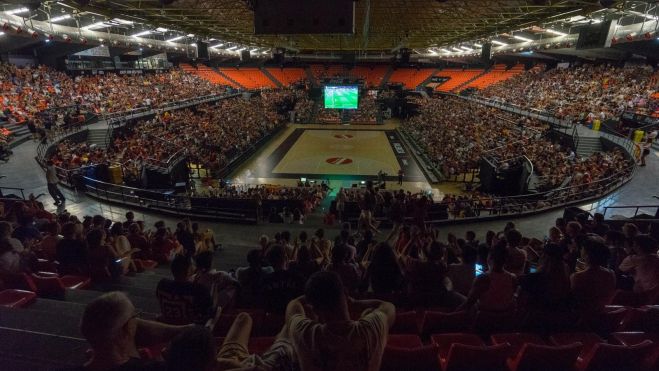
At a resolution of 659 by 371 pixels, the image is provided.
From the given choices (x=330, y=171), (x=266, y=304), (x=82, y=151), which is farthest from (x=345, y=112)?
(x=266, y=304)

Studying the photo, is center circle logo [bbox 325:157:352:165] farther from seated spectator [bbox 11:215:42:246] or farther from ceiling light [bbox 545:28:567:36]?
ceiling light [bbox 545:28:567:36]

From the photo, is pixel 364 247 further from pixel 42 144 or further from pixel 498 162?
pixel 42 144

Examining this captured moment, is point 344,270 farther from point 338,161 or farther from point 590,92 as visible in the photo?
point 590,92

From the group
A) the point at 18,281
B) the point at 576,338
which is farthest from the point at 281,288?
the point at 18,281

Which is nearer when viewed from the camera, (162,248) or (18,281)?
(18,281)

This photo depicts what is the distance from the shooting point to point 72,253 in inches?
201

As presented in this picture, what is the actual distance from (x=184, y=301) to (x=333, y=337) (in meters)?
1.72

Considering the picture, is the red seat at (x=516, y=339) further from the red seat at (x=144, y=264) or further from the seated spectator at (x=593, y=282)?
the red seat at (x=144, y=264)

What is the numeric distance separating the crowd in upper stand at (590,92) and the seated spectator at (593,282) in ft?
74.4

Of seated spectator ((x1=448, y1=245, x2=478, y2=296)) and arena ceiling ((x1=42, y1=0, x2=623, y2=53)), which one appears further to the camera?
arena ceiling ((x1=42, y1=0, x2=623, y2=53))

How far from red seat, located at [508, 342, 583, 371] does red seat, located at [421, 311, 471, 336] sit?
78 cm

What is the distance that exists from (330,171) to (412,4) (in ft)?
39.0

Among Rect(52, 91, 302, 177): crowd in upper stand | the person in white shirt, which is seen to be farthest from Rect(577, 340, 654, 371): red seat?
Rect(52, 91, 302, 177): crowd in upper stand

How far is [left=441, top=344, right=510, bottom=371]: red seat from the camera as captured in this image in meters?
2.98
